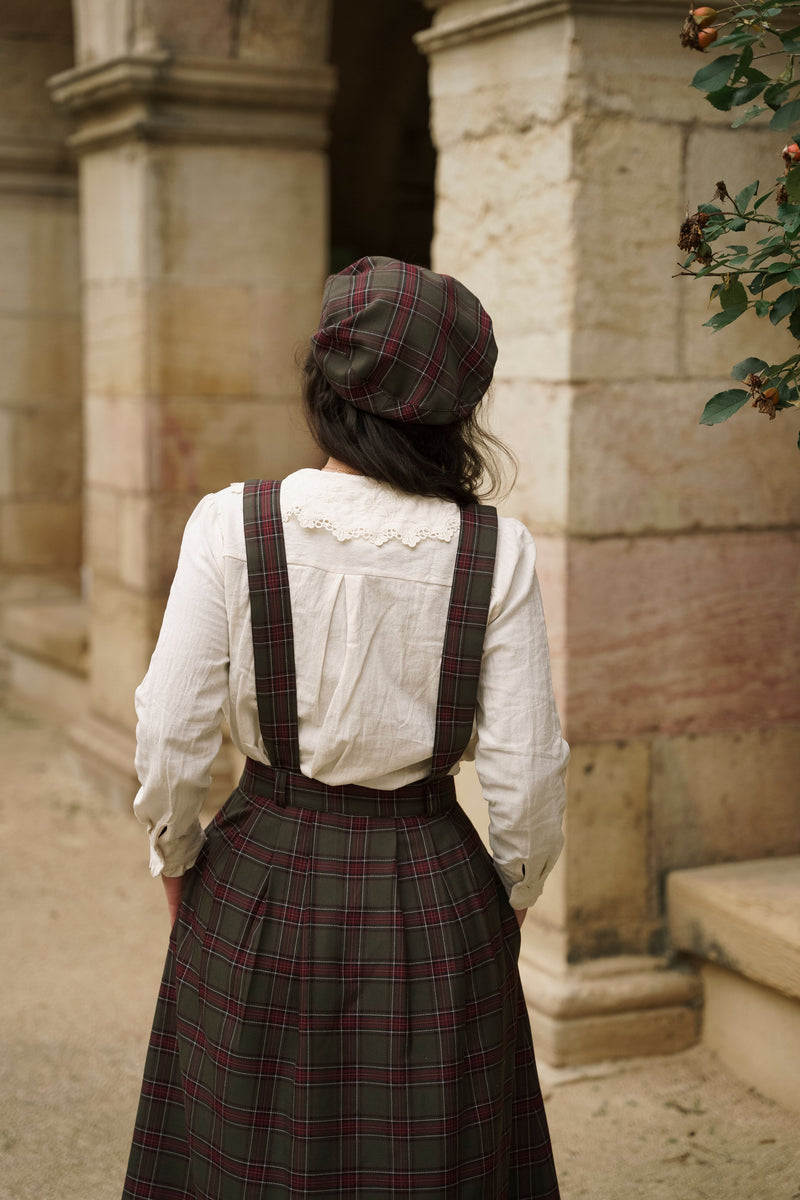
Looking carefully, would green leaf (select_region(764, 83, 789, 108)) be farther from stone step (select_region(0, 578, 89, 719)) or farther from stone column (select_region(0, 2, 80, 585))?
stone column (select_region(0, 2, 80, 585))

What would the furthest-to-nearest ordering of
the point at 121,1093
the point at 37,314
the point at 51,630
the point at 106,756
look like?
the point at 37,314 < the point at 51,630 < the point at 106,756 < the point at 121,1093

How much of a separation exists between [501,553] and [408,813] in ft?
1.25

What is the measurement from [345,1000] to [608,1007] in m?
1.56

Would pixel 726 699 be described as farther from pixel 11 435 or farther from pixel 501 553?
pixel 11 435

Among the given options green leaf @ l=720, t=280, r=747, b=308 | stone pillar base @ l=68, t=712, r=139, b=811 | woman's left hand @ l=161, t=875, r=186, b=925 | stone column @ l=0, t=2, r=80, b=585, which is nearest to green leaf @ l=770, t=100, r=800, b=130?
green leaf @ l=720, t=280, r=747, b=308

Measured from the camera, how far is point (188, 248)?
500cm

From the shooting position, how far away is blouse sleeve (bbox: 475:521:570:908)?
1819mm

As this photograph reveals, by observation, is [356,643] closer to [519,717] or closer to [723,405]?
[519,717]

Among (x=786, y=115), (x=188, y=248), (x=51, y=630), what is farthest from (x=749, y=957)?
(x=51, y=630)

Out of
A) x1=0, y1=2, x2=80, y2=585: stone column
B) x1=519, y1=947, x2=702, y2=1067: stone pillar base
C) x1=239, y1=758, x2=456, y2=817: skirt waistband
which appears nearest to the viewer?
x1=239, y1=758, x2=456, y2=817: skirt waistband

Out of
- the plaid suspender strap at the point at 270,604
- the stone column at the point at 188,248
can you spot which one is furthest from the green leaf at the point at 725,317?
the stone column at the point at 188,248

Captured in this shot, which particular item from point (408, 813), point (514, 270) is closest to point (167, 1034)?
point (408, 813)

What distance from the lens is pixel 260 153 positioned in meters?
5.01

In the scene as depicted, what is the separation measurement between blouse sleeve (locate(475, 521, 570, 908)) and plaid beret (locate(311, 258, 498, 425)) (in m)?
0.21
